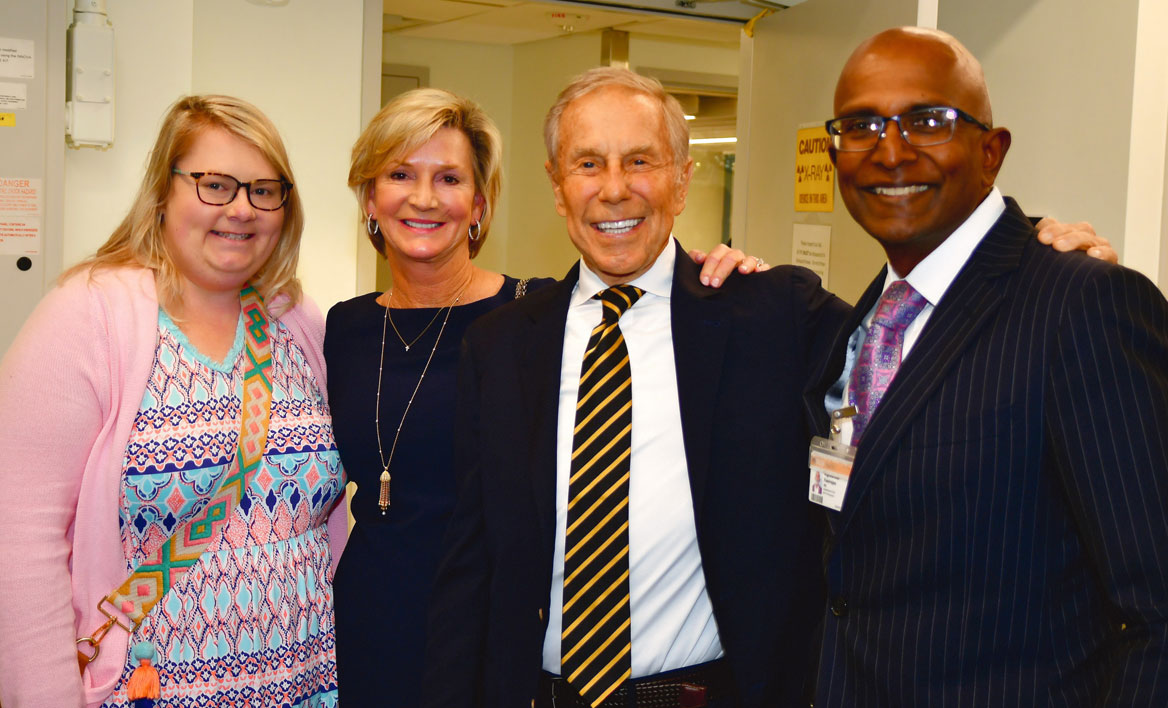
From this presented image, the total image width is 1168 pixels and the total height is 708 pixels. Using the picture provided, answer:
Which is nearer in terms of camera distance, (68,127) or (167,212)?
(167,212)

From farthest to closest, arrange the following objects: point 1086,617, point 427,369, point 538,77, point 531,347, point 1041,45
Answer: point 538,77
point 1041,45
point 427,369
point 531,347
point 1086,617

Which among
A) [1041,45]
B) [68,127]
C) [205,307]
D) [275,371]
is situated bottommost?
[275,371]

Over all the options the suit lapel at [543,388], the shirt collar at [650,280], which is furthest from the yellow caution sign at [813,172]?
the suit lapel at [543,388]

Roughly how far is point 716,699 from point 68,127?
2608mm

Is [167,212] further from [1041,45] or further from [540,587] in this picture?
[1041,45]

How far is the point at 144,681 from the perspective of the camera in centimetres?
192

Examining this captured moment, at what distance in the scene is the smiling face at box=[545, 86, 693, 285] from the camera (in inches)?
72.7

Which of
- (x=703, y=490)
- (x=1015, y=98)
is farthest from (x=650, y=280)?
(x=1015, y=98)

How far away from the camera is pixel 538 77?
7.32m

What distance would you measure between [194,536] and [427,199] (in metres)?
0.88

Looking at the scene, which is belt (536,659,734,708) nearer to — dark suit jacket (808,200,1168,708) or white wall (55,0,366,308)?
dark suit jacket (808,200,1168,708)

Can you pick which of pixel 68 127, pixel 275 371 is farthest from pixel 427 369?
pixel 68 127

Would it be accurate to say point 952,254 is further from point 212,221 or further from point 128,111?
point 128,111

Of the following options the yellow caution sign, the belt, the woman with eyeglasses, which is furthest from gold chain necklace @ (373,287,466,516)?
the yellow caution sign
